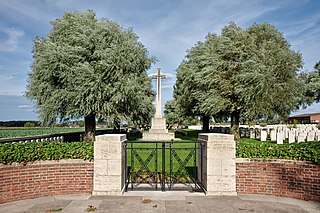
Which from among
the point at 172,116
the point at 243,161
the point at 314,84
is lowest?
the point at 243,161

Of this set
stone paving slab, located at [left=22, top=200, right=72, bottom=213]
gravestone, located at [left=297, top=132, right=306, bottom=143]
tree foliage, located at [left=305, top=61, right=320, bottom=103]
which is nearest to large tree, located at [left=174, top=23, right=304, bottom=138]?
gravestone, located at [left=297, top=132, right=306, bottom=143]

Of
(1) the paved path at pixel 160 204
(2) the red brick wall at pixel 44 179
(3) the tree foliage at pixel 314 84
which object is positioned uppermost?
(3) the tree foliage at pixel 314 84

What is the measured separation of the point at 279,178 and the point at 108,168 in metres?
4.31

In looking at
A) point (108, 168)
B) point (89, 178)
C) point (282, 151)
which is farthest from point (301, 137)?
point (89, 178)

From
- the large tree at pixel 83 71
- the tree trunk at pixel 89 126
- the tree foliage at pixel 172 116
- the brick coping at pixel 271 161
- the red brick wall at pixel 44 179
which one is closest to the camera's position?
the red brick wall at pixel 44 179

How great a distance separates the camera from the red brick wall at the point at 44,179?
20.2 ft

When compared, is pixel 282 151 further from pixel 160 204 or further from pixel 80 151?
pixel 80 151

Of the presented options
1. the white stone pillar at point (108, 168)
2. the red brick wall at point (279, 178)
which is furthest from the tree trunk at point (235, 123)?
the white stone pillar at point (108, 168)

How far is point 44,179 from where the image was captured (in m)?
6.60

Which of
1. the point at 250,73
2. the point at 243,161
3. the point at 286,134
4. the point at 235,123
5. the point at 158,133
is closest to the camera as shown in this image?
the point at 243,161

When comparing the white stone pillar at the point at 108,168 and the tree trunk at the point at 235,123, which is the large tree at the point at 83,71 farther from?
the white stone pillar at the point at 108,168

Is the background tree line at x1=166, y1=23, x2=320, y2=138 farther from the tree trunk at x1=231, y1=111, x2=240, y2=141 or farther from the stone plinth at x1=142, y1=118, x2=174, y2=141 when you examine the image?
the stone plinth at x1=142, y1=118, x2=174, y2=141

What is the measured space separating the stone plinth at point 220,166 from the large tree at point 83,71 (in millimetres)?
11855

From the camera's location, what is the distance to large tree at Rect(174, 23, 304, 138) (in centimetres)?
2088
